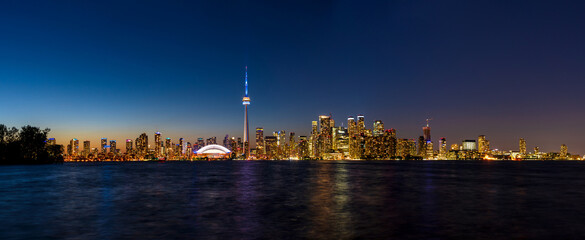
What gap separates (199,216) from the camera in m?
27.1

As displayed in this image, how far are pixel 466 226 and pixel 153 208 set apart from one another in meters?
21.9

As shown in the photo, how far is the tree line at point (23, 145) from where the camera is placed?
474 ft

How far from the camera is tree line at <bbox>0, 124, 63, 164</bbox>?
14450 cm

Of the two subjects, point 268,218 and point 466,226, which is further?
point 268,218

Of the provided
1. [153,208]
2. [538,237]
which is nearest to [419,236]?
[538,237]

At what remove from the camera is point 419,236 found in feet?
65.4

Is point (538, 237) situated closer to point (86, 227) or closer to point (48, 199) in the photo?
point (86, 227)

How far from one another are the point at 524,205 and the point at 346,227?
1941 cm

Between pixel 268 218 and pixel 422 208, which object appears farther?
pixel 422 208

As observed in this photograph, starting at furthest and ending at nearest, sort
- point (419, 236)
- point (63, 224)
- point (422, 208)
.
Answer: point (422, 208) → point (63, 224) → point (419, 236)

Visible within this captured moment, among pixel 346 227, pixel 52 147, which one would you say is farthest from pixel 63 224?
pixel 52 147

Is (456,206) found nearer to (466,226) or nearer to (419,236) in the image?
(466,226)

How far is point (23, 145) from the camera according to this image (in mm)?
148750

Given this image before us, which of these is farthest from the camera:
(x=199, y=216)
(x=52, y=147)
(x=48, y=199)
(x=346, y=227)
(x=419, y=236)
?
(x=52, y=147)
